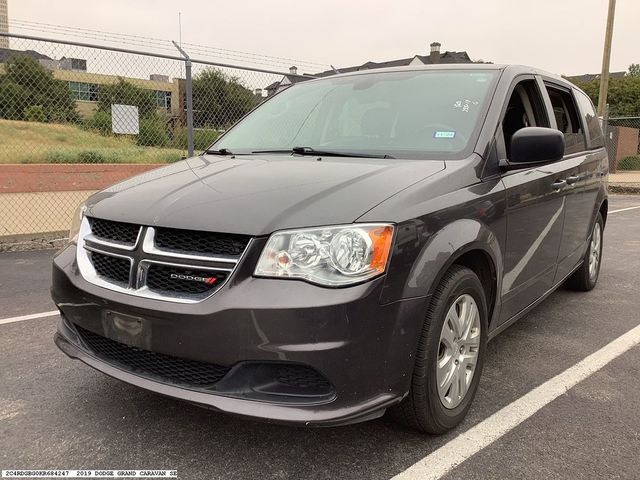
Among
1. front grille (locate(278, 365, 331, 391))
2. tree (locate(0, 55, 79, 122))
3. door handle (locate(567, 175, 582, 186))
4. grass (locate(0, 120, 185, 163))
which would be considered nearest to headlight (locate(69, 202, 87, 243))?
front grille (locate(278, 365, 331, 391))

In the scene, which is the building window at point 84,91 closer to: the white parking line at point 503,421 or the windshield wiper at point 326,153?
the windshield wiper at point 326,153

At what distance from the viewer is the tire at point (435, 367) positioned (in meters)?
2.31

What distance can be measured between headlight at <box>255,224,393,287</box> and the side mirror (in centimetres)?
115

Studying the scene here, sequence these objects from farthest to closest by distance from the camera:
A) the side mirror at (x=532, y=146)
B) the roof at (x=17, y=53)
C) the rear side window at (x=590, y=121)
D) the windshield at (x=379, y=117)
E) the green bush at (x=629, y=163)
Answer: the green bush at (x=629, y=163) → the roof at (x=17, y=53) → the rear side window at (x=590, y=121) → the windshield at (x=379, y=117) → the side mirror at (x=532, y=146)

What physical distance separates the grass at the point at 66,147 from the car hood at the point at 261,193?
6.11 metres

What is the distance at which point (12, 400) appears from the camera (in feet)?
9.74

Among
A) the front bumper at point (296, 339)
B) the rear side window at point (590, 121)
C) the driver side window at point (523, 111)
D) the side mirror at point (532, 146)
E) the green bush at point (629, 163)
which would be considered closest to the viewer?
the front bumper at point (296, 339)

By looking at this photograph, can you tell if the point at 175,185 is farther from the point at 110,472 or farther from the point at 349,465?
the point at 349,465

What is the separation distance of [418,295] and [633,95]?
4390 centimetres

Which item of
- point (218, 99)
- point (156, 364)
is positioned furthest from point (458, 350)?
point (218, 99)

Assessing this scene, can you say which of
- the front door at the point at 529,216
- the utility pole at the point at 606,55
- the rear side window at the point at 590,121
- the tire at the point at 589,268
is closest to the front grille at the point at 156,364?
the front door at the point at 529,216

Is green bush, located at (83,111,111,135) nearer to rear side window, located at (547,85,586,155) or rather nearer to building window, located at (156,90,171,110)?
building window, located at (156,90,171,110)

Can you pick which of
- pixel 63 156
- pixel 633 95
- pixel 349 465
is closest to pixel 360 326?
pixel 349 465

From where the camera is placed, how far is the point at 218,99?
8.63 m
